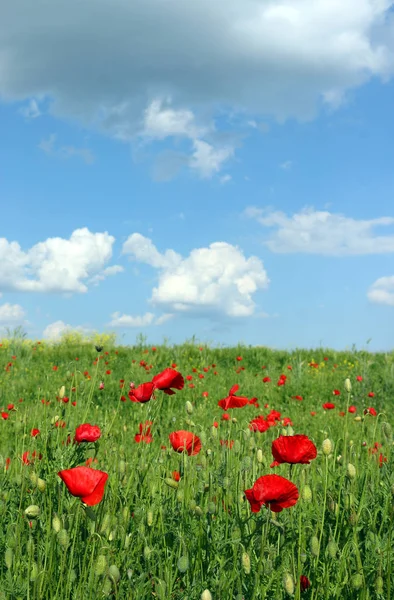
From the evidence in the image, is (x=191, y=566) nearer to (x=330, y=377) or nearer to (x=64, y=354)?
(x=330, y=377)

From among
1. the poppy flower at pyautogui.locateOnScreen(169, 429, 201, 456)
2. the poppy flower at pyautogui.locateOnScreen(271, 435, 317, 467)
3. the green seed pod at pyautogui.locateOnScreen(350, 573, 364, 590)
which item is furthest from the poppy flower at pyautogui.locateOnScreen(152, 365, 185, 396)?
the green seed pod at pyautogui.locateOnScreen(350, 573, 364, 590)

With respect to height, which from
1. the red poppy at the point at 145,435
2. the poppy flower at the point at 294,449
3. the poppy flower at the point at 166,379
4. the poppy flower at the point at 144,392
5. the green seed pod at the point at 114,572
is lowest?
the green seed pod at the point at 114,572

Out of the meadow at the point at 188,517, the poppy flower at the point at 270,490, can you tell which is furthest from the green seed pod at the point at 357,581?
the poppy flower at the point at 270,490

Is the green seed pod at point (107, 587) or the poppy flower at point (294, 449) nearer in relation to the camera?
the green seed pod at point (107, 587)

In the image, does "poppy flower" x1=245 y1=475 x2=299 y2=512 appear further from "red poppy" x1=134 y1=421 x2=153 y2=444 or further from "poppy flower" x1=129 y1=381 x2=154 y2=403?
"red poppy" x1=134 y1=421 x2=153 y2=444

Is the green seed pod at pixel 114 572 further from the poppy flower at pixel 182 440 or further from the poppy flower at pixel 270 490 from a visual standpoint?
the poppy flower at pixel 182 440

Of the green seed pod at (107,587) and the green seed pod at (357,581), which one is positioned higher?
the green seed pod at (357,581)

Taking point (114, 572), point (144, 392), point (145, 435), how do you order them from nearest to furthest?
point (114, 572), point (144, 392), point (145, 435)

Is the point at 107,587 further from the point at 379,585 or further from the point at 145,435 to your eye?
the point at 145,435

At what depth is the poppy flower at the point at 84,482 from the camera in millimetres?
1883

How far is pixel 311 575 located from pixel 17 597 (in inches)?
42.9

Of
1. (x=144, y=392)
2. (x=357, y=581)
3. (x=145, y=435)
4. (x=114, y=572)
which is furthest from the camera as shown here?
(x=145, y=435)

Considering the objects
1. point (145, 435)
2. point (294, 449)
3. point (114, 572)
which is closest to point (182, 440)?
point (145, 435)

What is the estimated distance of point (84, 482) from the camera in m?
1.89
